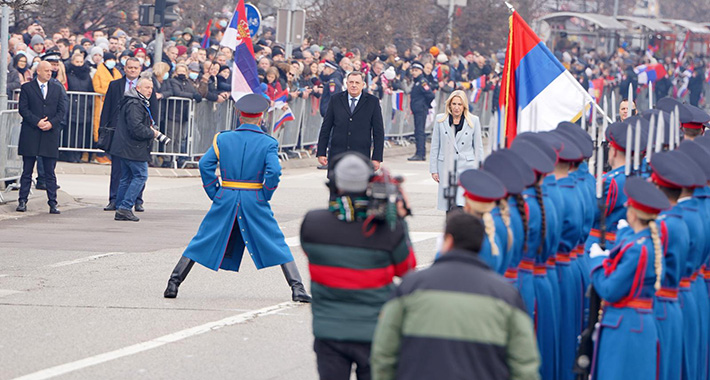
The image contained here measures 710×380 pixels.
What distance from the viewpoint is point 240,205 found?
1073 centimetres

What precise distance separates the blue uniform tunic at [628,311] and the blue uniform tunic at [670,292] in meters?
0.15

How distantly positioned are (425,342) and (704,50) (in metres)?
54.0

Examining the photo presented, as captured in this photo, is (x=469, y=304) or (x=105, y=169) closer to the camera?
(x=469, y=304)

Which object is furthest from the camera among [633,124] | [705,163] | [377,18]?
[377,18]

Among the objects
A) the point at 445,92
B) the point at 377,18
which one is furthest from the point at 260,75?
the point at 377,18

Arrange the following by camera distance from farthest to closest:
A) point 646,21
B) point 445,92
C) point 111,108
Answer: point 646,21 → point 445,92 → point 111,108

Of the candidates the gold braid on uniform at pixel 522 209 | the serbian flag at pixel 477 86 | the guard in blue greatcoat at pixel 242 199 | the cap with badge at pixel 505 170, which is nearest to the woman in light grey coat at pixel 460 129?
the guard in blue greatcoat at pixel 242 199

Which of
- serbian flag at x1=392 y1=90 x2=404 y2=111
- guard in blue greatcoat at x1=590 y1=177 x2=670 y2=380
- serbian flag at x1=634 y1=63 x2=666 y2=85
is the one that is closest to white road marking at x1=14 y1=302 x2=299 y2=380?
guard in blue greatcoat at x1=590 y1=177 x2=670 y2=380

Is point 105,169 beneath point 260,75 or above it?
beneath

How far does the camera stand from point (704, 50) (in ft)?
187

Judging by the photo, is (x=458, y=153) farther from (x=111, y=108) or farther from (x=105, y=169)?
(x=105, y=169)

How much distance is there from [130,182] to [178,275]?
18.6 ft

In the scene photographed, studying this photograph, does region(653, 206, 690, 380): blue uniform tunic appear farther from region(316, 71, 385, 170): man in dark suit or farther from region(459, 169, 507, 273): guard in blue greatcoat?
region(316, 71, 385, 170): man in dark suit

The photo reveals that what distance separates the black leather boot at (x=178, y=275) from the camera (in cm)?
1101
